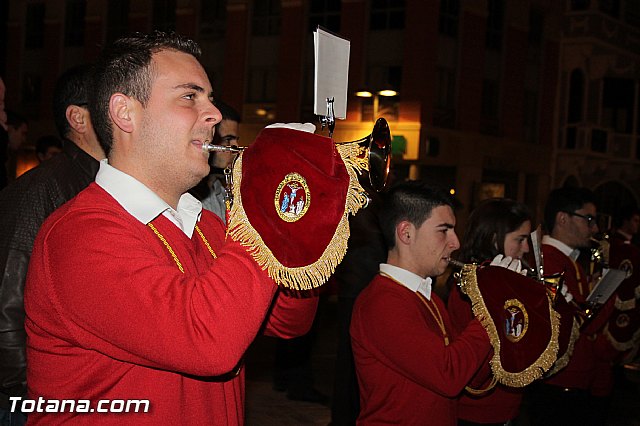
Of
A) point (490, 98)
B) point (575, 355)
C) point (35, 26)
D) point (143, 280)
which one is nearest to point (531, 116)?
point (490, 98)

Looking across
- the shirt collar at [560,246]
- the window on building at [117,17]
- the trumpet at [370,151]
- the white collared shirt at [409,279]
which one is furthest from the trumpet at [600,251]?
the window on building at [117,17]

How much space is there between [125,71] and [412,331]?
1561mm

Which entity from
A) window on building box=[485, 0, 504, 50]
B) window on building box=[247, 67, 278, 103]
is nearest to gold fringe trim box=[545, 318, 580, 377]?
window on building box=[247, 67, 278, 103]

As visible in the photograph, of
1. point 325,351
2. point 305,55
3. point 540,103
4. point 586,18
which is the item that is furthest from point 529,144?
point 325,351

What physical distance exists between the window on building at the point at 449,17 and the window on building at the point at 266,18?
16.4 feet

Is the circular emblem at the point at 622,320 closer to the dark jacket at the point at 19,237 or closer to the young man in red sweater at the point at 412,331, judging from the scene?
the young man in red sweater at the point at 412,331

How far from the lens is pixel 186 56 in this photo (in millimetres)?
1995

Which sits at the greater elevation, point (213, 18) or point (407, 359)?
point (213, 18)

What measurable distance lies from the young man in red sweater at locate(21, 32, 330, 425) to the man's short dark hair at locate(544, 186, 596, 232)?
3599mm

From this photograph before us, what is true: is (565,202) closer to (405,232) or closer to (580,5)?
(405,232)

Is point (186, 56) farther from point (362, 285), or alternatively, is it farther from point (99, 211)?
point (362, 285)

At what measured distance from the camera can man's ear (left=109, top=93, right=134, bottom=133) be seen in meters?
1.91

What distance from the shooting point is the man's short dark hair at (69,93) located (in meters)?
3.11

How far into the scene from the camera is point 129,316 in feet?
5.21
